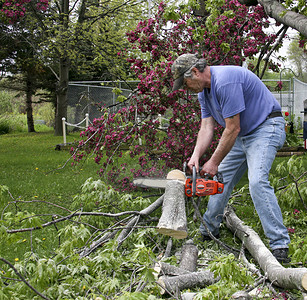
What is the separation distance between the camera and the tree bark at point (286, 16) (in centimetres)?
407

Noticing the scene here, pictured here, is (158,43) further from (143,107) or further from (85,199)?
(85,199)

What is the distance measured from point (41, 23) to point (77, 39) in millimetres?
1585

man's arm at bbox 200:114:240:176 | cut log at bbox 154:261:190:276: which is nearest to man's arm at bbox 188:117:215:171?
man's arm at bbox 200:114:240:176

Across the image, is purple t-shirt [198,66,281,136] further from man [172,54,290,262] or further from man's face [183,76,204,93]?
man's face [183,76,204,93]

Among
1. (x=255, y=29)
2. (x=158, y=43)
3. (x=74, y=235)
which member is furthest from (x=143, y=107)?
(x=74, y=235)

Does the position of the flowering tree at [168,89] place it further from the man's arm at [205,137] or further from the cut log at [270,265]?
the cut log at [270,265]

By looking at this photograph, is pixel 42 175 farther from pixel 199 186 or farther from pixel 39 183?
pixel 199 186

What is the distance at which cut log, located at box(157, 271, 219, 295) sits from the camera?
262 cm

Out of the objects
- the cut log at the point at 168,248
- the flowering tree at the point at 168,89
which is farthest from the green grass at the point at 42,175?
the cut log at the point at 168,248

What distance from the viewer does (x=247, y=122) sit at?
329 centimetres

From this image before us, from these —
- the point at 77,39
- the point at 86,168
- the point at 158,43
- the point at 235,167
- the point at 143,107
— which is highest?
the point at 77,39

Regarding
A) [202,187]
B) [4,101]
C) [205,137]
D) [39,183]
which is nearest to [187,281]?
[202,187]

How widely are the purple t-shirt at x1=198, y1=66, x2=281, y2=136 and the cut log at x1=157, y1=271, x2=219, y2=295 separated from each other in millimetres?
1295

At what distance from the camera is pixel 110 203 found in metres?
4.45
